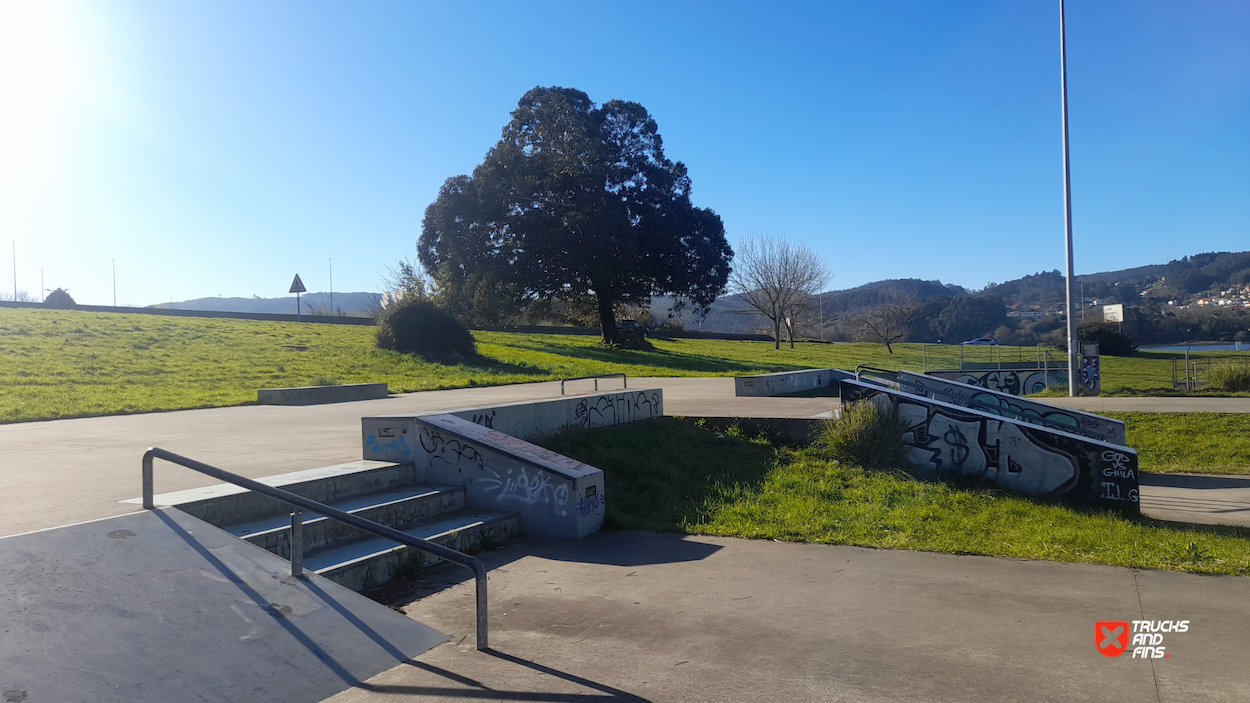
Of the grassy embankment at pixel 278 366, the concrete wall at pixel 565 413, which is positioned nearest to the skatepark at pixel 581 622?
the concrete wall at pixel 565 413

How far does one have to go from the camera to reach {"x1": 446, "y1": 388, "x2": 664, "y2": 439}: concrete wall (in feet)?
30.1

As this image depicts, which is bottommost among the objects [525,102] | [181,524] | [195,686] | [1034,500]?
[1034,500]

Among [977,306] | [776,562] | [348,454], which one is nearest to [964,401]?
[776,562]

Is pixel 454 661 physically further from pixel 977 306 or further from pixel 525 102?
pixel 977 306

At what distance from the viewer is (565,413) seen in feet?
35.1

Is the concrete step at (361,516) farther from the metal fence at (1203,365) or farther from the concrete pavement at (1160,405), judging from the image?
the metal fence at (1203,365)

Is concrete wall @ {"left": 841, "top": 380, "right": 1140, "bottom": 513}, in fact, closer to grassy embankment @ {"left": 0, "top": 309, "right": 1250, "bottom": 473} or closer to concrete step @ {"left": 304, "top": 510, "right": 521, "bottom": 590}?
grassy embankment @ {"left": 0, "top": 309, "right": 1250, "bottom": 473}

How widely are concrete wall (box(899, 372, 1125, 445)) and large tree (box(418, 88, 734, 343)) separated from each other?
1869 cm

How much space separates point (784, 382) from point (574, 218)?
17294mm

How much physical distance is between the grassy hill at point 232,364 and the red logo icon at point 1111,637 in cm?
1515

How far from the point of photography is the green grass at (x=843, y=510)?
6.99 meters

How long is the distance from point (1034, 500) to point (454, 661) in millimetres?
8491

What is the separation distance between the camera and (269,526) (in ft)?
18.1

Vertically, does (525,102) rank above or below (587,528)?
above
